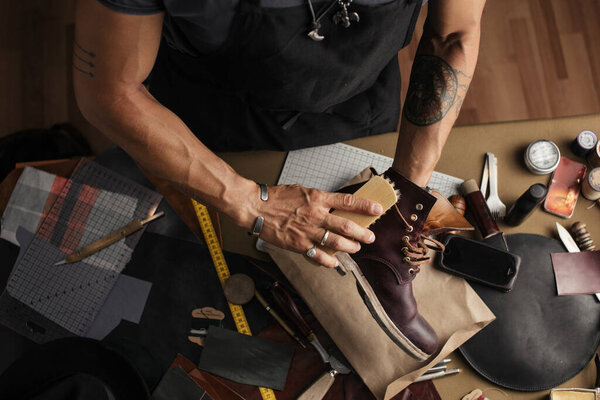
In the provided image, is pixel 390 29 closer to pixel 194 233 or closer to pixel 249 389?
pixel 194 233

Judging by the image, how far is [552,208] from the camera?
47.4 inches

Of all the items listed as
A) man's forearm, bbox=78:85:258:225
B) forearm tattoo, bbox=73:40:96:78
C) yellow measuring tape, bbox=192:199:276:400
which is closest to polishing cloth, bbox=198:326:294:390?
yellow measuring tape, bbox=192:199:276:400

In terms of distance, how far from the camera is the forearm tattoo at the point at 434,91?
3.56ft

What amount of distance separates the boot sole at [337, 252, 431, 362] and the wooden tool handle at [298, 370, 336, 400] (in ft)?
0.71

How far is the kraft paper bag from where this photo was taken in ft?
3.53

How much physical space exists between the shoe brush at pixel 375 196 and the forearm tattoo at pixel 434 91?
0.25 metres

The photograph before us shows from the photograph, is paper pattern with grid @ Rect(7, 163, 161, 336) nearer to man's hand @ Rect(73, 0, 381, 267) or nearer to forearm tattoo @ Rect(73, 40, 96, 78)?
man's hand @ Rect(73, 0, 381, 267)

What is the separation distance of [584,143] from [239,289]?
1.02 m

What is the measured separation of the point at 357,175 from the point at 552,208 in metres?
0.54

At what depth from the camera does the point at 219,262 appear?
124cm

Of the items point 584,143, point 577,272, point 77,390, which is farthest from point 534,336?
point 77,390

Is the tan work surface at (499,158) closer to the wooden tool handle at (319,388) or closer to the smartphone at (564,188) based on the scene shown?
the smartphone at (564,188)

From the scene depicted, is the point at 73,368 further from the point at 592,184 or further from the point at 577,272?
the point at 592,184

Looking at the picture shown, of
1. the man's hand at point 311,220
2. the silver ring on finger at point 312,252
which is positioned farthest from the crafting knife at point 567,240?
the silver ring on finger at point 312,252
